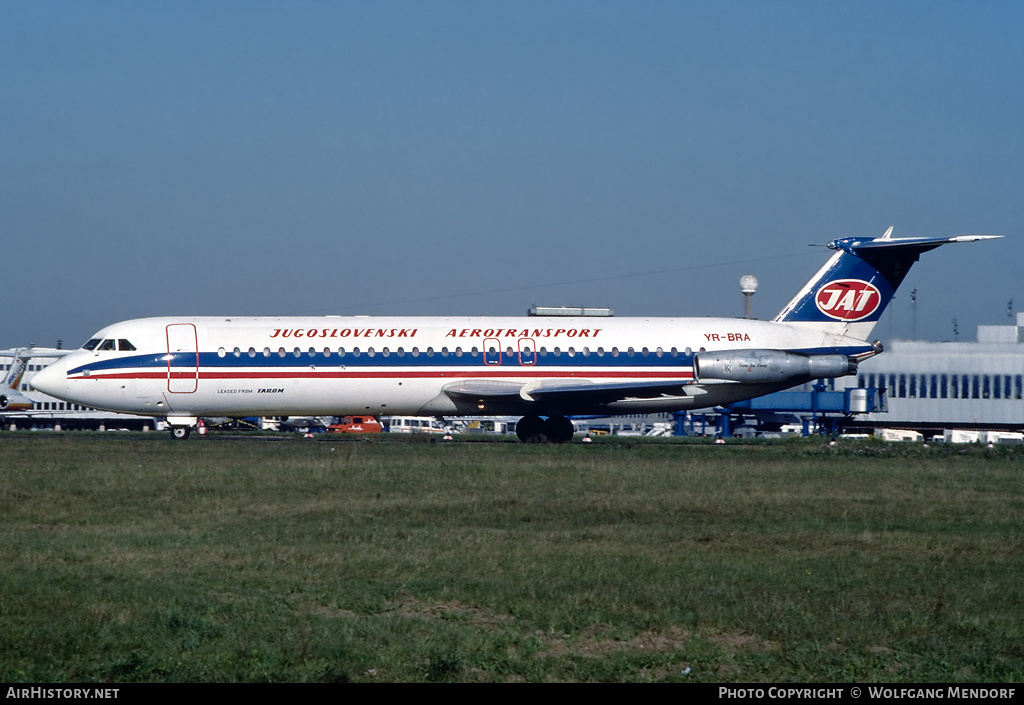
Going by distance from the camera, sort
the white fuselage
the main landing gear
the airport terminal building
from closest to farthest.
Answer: the white fuselage < the main landing gear < the airport terminal building

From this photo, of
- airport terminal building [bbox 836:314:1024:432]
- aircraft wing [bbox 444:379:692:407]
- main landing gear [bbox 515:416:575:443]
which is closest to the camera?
aircraft wing [bbox 444:379:692:407]

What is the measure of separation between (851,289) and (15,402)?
173ft

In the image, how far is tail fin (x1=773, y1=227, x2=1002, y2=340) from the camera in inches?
1469

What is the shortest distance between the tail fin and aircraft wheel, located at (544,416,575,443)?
8.31 meters

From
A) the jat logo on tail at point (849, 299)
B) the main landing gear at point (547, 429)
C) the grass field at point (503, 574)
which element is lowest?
the grass field at point (503, 574)

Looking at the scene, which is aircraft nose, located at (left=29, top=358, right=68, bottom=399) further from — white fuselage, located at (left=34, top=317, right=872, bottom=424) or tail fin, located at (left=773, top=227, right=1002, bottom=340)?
tail fin, located at (left=773, top=227, right=1002, bottom=340)

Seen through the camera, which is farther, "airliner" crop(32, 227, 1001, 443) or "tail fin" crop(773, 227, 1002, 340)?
"tail fin" crop(773, 227, 1002, 340)

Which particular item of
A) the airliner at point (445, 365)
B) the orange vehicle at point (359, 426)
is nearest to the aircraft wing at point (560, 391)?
the airliner at point (445, 365)

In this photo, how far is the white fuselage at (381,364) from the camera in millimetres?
33500

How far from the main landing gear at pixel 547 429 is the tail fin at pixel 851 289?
27.5 feet

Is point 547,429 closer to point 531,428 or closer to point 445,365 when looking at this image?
point 531,428

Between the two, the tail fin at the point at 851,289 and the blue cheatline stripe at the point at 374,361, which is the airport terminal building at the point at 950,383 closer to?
the tail fin at the point at 851,289

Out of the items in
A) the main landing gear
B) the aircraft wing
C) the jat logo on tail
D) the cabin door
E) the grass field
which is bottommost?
the grass field

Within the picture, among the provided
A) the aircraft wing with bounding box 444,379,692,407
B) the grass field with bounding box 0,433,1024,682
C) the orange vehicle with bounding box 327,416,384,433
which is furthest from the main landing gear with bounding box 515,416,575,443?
the orange vehicle with bounding box 327,416,384,433
